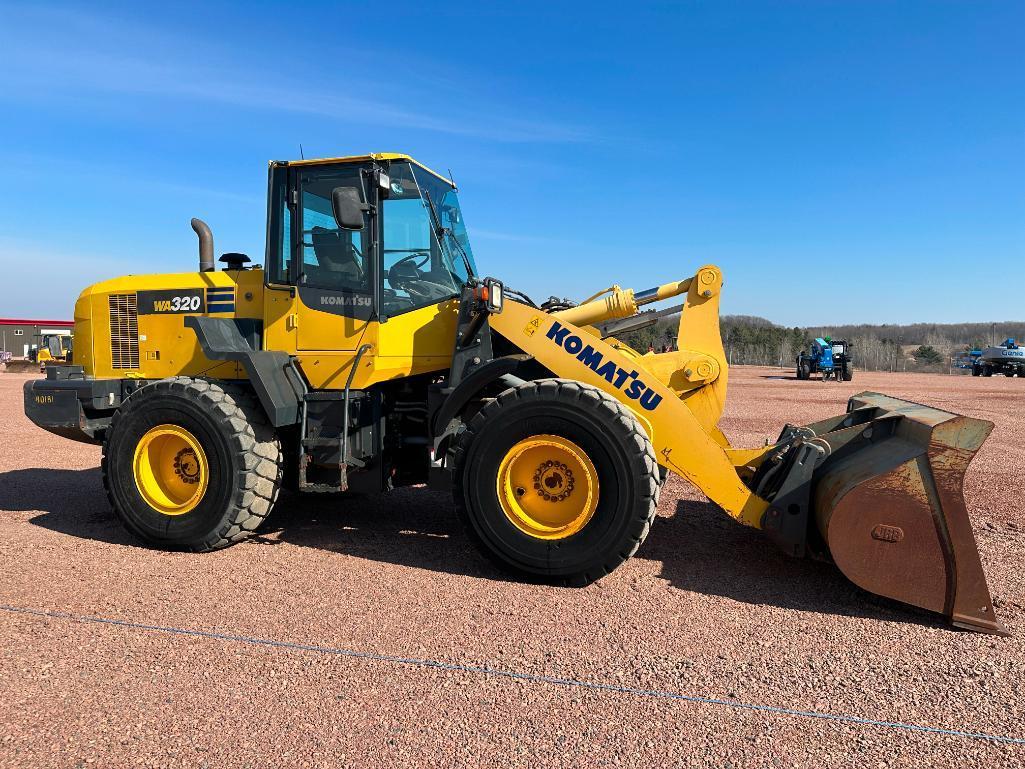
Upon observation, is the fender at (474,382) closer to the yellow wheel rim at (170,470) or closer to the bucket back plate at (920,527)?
the yellow wheel rim at (170,470)

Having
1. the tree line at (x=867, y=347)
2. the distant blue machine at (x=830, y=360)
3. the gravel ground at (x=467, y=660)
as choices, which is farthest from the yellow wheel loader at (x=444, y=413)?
Answer: the tree line at (x=867, y=347)

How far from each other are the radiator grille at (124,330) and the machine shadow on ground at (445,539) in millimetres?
1458

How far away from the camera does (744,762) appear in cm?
265

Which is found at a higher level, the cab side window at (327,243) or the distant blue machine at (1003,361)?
the cab side window at (327,243)

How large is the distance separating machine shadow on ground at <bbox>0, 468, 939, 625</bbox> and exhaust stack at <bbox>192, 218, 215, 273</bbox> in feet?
7.66

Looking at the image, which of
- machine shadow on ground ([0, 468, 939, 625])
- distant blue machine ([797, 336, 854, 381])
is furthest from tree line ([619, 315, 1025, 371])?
machine shadow on ground ([0, 468, 939, 625])

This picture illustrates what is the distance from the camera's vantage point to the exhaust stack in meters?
6.11

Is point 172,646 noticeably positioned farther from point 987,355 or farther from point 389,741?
point 987,355

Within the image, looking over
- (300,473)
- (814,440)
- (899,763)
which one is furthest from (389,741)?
(814,440)

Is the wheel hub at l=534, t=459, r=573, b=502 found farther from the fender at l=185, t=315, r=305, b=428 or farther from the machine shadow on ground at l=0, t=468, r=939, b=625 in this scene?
the fender at l=185, t=315, r=305, b=428

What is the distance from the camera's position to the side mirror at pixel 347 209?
484cm

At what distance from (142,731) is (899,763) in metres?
3.01

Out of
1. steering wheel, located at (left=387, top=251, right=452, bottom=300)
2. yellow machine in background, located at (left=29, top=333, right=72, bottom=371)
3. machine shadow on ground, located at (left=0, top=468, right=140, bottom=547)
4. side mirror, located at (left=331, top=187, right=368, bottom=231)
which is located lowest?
machine shadow on ground, located at (left=0, top=468, right=140, bottom=547)

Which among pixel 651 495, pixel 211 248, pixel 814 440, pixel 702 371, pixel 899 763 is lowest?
pixel 899 763
